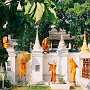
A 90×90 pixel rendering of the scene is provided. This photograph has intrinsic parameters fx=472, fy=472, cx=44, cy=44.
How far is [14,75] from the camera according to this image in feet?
63.8

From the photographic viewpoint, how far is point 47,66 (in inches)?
784

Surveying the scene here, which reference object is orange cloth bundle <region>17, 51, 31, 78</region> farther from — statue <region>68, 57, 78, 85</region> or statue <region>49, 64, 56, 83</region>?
statue <region>68, 57, 78, 85</region>

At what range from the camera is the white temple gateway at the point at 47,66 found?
1939cm

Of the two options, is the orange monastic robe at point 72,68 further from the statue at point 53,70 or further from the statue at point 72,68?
the statue at point 53,70

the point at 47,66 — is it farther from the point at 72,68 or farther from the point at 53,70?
the point at 72,68

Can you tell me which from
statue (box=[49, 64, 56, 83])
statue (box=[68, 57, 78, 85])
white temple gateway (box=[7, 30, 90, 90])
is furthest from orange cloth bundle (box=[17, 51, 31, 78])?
statue (box=[68, 57, 78, 85])

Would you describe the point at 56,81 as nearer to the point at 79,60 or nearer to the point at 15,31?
the point at 79,60

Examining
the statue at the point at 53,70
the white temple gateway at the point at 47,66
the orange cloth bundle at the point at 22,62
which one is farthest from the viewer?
the white temple gateway at the point at 47,66

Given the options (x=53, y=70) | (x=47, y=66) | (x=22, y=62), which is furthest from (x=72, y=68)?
(x=22, y=62)

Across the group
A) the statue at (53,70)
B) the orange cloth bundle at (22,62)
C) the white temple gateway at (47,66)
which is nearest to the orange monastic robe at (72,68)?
the white temple gateway at (47,66)

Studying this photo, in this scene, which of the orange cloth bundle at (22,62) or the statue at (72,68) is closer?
the statue at (72,68)

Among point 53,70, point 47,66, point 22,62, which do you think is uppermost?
point 22,62

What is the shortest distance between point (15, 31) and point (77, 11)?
1573 cm

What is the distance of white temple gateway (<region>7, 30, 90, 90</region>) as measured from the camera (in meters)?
19.4
